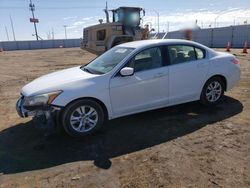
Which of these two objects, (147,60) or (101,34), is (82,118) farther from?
(101,34)

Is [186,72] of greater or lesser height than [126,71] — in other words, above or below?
below

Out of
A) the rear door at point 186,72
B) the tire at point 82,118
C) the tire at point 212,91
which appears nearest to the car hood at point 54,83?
the tire at point 82,118

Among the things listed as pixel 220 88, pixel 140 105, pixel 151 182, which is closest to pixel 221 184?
pixel 151 182

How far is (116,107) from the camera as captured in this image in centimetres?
488

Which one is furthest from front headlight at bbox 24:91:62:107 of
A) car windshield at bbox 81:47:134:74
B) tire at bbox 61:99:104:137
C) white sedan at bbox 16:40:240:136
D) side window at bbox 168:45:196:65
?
side window at bbox 168:45:196:65

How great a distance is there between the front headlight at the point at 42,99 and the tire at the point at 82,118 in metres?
0.30

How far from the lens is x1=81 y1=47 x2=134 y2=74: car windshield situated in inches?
200

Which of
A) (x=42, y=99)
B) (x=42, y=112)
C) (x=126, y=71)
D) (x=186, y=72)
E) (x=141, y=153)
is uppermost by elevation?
(x=126, y=71)

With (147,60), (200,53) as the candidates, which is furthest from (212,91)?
(147,60)

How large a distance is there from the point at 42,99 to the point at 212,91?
3.71m

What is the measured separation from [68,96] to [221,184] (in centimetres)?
269

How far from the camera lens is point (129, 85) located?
4887 mm

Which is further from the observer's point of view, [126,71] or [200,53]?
[200,53]

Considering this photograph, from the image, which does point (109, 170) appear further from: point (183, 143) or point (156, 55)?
point (156, 55)
